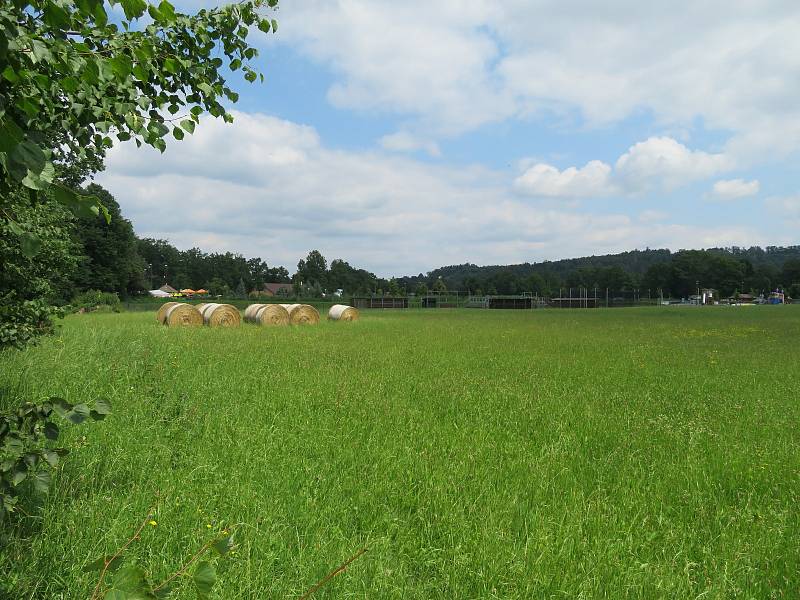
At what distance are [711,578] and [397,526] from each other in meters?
2.38

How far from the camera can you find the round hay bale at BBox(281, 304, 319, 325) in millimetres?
29422

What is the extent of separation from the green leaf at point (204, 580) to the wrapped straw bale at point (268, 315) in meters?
26.6

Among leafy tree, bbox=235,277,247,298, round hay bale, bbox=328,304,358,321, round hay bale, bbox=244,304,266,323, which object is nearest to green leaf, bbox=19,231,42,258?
round hay bale, bbox=244,304,266,323

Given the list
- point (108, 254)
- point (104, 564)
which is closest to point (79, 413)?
point (104, 564)

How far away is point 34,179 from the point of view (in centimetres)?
162

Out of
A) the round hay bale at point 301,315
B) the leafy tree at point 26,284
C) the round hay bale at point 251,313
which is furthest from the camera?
the round hay bale at point 301,315

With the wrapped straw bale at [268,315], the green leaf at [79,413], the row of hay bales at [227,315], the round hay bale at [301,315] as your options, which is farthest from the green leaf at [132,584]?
the round hay bale at [301,315]

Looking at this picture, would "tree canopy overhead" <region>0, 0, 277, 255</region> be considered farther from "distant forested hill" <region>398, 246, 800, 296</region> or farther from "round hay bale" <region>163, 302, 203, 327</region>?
"distant forested hill" <region>398, 246, 800, 296</region>

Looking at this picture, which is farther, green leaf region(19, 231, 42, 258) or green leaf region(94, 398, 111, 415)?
green leaf region(94, 398, 111, 415)

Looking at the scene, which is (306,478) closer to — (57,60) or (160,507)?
(160,507)

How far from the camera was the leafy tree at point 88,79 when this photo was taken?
5.31 feet

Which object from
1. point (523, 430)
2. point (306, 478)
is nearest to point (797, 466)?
point (523, 430)

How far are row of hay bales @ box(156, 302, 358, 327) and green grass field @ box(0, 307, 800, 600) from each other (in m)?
14.5

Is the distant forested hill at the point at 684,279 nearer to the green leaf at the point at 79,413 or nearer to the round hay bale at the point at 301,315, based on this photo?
the round hay bale at the point at 301,315
